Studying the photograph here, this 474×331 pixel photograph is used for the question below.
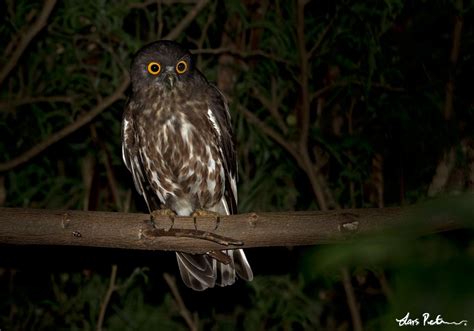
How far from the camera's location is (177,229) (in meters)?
2.29

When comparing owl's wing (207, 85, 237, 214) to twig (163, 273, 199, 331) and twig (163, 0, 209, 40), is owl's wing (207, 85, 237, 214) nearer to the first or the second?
twig (163, 0, 209, 40)

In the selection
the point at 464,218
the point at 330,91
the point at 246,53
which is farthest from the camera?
the point at 330,91

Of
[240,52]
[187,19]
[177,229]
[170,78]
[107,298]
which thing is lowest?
[107,298]

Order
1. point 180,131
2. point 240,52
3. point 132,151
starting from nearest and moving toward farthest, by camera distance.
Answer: point 180,131 → point 132,151 → point 240,52

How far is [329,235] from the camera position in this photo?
223cm

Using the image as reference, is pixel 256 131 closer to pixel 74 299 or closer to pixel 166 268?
pixel 166 268

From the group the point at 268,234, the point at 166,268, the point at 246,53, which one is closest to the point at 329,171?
the point at 246,53

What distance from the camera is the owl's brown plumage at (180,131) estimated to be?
320cm

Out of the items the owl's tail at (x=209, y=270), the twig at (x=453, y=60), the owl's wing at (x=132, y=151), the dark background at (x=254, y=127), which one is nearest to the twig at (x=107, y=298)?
the dark background at (x=254, y=127)

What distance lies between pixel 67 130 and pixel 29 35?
58 centimetres

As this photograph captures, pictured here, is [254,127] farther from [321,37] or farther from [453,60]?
[453,60]

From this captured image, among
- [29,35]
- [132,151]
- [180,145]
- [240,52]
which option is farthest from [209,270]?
[29,35]

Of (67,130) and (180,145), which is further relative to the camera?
(67,130)

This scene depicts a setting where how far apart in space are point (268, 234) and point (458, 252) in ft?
5.84
